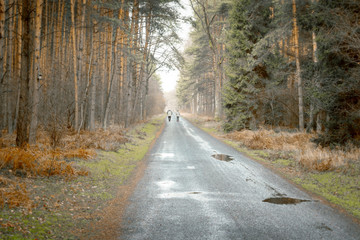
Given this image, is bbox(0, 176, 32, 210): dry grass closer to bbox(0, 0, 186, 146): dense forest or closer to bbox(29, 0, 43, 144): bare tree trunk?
bbox(0, 0, 186, 146): dense forest

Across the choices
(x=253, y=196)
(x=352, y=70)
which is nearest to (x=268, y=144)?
(x=352, y=70)

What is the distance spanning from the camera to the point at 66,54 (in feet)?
72.9

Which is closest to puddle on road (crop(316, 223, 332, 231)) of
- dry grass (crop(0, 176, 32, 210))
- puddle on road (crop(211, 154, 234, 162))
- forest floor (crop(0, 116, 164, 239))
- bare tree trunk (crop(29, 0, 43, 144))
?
forest floor (crop(0, 116, 164, 239))

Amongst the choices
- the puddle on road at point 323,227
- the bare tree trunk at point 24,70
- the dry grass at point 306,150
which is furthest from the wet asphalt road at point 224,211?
the bare tree trunk at point 24,70

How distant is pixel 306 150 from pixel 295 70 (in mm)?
10380

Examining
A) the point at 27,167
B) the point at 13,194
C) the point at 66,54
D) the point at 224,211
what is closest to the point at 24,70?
the point at 27,167

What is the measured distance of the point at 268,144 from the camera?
13922mm

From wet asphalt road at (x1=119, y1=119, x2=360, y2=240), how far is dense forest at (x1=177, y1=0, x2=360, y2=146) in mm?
5093

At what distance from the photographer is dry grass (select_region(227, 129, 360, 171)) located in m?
8.85

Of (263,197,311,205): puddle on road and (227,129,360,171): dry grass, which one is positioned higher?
(227,129,360,171): dry grass

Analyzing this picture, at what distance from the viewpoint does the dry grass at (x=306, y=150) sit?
29.0 ft

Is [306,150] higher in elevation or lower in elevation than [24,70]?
lower

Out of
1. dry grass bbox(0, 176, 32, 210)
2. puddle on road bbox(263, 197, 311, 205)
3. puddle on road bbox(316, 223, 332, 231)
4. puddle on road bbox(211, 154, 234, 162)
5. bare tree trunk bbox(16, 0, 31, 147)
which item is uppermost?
bare tree trunk bbox(16, 0, 31, 147)

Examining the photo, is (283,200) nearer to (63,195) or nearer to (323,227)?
(323,227)
